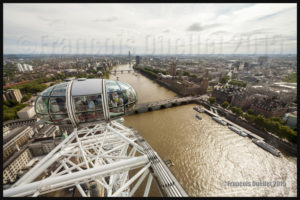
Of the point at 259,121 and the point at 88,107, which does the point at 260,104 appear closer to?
the point at 259,121

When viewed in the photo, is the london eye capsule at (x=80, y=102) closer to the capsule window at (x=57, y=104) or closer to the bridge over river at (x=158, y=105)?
the capsule window at (x=57, y=104)

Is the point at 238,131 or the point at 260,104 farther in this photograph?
the point at 260,104

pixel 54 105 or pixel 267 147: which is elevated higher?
pixel 54 105

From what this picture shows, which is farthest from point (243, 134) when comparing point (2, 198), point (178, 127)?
point (2, 198)

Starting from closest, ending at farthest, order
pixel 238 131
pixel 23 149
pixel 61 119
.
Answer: pixel 61 119, pixel 23 149, pixel 238 131

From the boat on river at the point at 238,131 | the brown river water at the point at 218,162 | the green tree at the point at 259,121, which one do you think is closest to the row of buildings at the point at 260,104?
the green tree at the point at 259,121

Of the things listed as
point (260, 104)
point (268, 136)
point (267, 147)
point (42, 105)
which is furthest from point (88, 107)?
point (260, 104)

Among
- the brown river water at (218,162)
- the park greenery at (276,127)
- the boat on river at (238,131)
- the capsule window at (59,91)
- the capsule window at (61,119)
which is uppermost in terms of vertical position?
the capsule window at (59,91)
